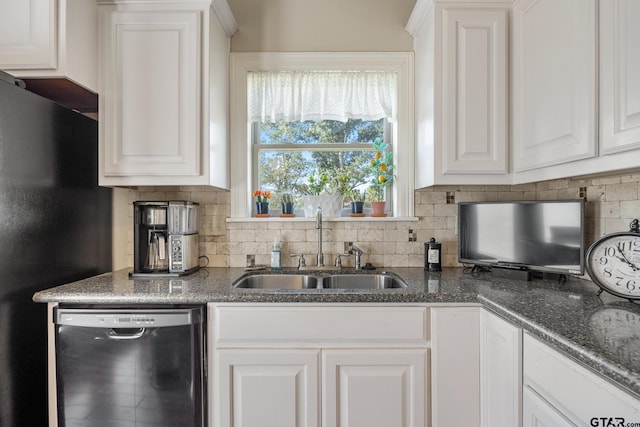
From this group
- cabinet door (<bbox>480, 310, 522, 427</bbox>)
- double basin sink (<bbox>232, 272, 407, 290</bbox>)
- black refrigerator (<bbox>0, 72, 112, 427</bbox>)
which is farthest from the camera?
double basin sink (<bbox>232, 272, 407, 290</bbox>)

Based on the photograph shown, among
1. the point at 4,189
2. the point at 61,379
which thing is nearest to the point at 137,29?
the point at 4,189

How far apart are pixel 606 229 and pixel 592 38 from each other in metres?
0.83

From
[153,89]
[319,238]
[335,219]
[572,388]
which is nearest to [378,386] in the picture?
[572,388]

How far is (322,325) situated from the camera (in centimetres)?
153

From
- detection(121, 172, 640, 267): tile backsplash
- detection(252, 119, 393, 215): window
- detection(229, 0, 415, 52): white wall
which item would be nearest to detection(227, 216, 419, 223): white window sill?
detection(121, 172, 640, 267): tile backsplash

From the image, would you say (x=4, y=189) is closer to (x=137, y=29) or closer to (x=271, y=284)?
(x=137, y=29)

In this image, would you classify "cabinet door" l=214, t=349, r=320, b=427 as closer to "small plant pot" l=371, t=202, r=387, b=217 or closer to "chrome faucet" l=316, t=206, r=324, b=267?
"chrome faucet" l=316, t=206, r=324, b=267

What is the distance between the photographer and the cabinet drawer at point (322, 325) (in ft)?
5.00

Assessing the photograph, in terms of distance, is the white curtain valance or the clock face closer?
the clock face

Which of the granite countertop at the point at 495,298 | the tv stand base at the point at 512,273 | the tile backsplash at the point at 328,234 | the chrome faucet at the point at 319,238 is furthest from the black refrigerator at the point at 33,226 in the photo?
the tv stand base at the point at 512,273

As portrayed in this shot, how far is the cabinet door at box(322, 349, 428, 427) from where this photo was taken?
152 cm

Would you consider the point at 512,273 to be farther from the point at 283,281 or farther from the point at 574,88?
the point at 283,281

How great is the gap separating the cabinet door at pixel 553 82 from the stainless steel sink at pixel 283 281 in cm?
122

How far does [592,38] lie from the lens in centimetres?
129
